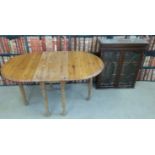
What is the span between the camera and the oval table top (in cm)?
166

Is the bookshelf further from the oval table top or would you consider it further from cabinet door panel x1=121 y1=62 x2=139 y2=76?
the oval table top

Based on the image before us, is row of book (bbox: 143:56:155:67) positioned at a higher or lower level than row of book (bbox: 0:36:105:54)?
lower

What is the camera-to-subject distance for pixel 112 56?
2.33m

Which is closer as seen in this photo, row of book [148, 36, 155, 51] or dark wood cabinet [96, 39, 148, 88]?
dark wood cabinet [96, 39, 148, 88]

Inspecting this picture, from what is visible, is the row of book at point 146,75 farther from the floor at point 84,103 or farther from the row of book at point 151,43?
the row of book at point 151,43

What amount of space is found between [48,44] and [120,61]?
3.99ft

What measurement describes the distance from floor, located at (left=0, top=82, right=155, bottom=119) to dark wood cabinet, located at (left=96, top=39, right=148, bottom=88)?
146mm

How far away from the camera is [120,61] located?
237cm

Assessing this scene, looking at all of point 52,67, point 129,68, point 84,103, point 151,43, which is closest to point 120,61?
point 129,68

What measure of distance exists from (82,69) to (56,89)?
98 cm

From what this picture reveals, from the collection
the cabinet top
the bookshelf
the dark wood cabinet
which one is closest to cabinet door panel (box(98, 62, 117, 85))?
the dark wood cabinet

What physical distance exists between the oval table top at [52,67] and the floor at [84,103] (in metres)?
0.70

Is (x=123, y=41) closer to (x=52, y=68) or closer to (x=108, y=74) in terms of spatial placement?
(x=108, y=74)

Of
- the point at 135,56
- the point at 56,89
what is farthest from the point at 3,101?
the point at 135,56
